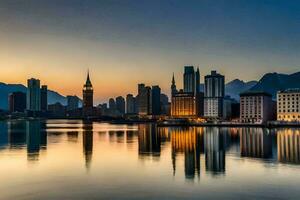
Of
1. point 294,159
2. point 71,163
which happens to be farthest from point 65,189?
point 294,159

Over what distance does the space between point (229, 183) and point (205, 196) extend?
6575 mm

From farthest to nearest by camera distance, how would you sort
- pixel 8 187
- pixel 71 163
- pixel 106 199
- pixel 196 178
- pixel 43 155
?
pixel 43 155 < pixel 71 163 < pixel 196 178 < pixel 8 187 < pixel 106 199

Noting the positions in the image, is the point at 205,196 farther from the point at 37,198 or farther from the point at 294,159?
the point at 294,159

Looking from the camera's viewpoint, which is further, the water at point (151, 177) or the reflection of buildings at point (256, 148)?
the reflection of buildings at point (256, 148)

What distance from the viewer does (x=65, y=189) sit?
3659 cm

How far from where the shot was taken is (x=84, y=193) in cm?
3481

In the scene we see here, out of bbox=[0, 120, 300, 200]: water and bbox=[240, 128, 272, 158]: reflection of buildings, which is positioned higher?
bbox=[0, 120, 300, 200]: water

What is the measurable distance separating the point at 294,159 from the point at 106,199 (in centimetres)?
3537

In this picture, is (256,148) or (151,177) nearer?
(151,177)

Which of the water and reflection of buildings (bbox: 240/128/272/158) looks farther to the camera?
reflection of buildings (bbox: 240/128/272/158)

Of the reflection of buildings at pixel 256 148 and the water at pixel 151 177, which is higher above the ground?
the water at pixel 151 177

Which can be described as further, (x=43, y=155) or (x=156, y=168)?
(x=43, y=155)

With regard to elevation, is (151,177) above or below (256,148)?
above

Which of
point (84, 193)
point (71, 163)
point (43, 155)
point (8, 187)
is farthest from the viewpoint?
point (43, 155)
